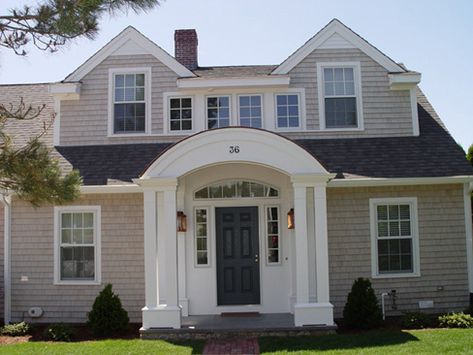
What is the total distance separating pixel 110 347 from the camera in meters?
9.54

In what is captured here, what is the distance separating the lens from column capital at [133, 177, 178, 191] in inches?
421

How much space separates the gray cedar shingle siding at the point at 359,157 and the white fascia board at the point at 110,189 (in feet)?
0.56

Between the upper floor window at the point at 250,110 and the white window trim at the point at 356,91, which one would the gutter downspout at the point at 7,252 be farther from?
the white window trim at the point at 356,91

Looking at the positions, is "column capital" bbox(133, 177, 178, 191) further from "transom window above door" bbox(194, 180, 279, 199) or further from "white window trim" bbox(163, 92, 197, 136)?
"white window trim" bbox(163, 92, 197, 136)

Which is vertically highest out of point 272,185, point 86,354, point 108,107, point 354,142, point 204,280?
point 108,107

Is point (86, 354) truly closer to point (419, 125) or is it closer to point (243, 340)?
point (243, 340)

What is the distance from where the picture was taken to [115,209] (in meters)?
12.2

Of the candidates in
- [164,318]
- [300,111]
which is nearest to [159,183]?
[164,318]

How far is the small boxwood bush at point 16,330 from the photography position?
11.2 meters

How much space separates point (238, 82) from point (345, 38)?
110 inches

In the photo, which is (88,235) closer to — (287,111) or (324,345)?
(287,111)

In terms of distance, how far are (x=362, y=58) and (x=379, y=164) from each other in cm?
276

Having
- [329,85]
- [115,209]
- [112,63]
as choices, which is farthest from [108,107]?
[329,85]

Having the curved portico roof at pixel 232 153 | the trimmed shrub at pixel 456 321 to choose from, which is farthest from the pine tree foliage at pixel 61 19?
the trimmed shrub at pixel 456 321
